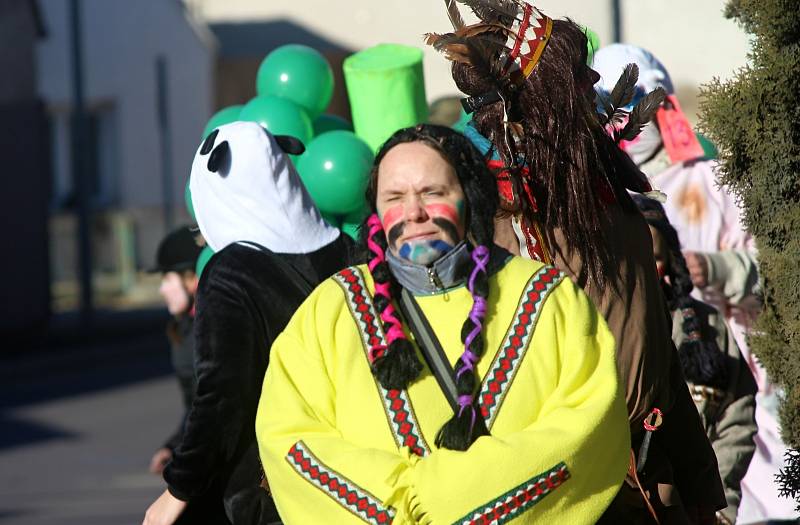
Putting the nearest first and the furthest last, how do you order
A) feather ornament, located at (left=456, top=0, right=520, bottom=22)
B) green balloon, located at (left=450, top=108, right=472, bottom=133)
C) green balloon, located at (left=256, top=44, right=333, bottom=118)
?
feather ornament, located at (left=456, top=0, right=520, bottom=22), green balloon, located at (left=450, top=108, right=472, bottom=133), green balloon, located at (left=256, top=44, right=333, bottom=118)

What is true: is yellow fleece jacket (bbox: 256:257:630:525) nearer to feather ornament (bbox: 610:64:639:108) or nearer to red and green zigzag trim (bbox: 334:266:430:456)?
red and green zigzag trim (bbox: 334:266:430:456)

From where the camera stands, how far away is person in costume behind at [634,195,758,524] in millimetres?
4266

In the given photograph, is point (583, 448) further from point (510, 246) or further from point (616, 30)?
point (616, 30)

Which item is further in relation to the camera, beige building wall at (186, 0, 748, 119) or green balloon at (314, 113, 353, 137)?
beige building wall at (186, 0, 748, 119)

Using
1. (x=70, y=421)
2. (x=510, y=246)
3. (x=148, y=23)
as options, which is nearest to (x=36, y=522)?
(x=70, y=421)

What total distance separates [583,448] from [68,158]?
956 inches

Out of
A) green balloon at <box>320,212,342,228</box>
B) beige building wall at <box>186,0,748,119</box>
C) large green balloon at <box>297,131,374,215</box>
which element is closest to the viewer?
large green balloon at <box>297,131,374,215</box>

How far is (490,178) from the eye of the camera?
10.1ft

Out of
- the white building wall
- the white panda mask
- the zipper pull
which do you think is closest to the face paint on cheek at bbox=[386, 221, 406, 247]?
the zipper pull

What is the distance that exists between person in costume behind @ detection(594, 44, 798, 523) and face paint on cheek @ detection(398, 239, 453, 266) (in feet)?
6.65

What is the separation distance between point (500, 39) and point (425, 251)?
2.04ft

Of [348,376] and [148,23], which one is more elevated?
[348,376]

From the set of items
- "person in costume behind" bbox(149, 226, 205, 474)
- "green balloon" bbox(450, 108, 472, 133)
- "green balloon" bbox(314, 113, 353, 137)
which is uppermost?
"green balloon" bbox(450, 108, 472, 133)

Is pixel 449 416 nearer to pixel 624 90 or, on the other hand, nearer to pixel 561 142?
pixel 561 142
